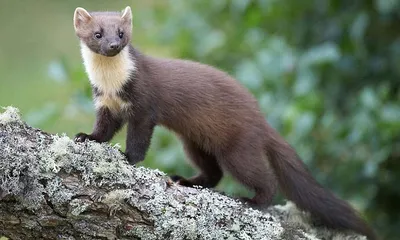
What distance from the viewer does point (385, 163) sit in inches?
247

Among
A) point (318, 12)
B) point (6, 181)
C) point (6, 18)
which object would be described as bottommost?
point (6, 181)

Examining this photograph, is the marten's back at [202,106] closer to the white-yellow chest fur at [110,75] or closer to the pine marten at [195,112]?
the pine marten at [195,112]

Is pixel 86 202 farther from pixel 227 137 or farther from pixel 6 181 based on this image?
pixel 227 137

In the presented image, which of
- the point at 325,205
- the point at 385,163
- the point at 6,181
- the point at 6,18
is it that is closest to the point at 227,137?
the point at 325,205

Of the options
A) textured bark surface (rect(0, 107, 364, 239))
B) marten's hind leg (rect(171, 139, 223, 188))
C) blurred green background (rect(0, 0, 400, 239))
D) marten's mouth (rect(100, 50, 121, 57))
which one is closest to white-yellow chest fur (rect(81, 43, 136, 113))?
marten's mouth (rect(100, 50, 121, 57))

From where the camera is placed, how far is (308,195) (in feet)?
14.7

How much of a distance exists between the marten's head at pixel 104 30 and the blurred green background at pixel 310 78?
971 millimetres

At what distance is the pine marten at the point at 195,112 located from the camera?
422cm

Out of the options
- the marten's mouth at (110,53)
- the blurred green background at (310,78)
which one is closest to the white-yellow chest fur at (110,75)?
the marten's mouth at (110,53)

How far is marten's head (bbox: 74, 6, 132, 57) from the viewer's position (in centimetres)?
414

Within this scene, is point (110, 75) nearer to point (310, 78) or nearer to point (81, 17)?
point (81, 17)

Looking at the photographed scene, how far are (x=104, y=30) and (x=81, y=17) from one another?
0.70 ft

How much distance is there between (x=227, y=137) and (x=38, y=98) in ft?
20.0

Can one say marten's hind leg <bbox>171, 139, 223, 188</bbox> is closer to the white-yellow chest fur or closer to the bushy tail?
the bushy tail
